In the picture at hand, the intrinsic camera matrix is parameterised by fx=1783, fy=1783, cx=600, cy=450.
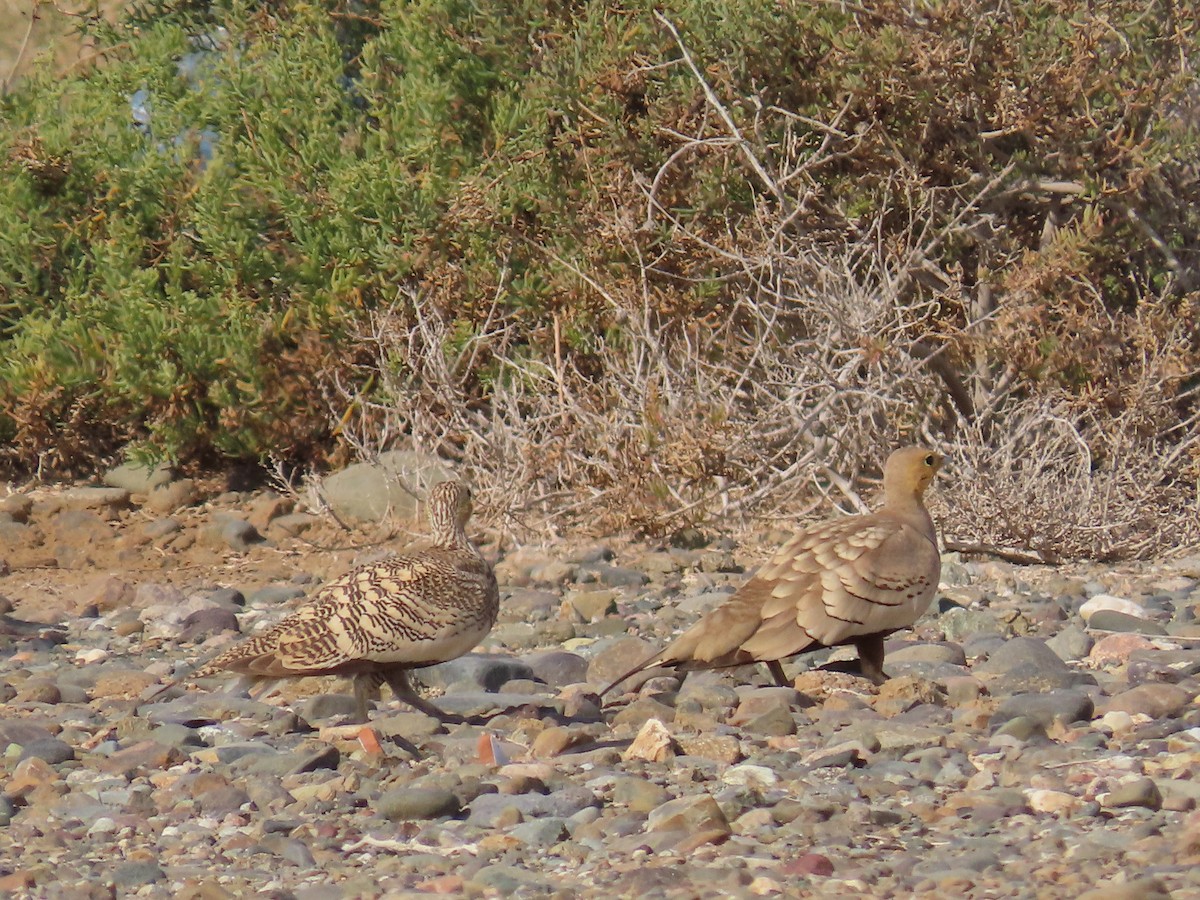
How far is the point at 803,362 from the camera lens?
32.2ft

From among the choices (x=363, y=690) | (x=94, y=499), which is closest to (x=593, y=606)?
(x=363, y=690)

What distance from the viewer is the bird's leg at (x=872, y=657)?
682cm

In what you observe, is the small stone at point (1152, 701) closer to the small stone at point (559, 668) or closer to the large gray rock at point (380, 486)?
the small stone at point (559, 668)

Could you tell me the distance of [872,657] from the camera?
6852 mm

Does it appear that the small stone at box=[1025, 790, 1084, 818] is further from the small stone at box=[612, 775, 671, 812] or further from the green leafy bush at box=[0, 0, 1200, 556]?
the green leafy bush at box=[0, 0, 1200, 556]

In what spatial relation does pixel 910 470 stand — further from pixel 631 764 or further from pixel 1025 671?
pixel 631 764

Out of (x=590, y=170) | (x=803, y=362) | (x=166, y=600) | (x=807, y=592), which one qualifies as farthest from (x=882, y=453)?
(x=166, y=600)

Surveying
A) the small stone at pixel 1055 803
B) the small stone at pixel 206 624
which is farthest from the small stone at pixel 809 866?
the small stone at pixel 206 624

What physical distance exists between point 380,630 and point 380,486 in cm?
498

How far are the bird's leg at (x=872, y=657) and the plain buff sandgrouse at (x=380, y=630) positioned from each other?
1.42 metres

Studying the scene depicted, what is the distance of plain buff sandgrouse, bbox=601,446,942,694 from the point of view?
661 cm

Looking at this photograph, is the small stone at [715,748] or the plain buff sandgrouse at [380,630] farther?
the plain buff sandgrouse at [380,630]

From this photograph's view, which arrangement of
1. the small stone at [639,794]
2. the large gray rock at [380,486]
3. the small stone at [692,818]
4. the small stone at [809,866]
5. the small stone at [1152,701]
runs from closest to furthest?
the small stone at [809,866] < the small stone at [692,818] < the small stone at [639,794] < the small stone at [1152,701] < the large gray rock at [380,486]

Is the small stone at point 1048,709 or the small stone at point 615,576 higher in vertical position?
the small stone at point 1048,709
